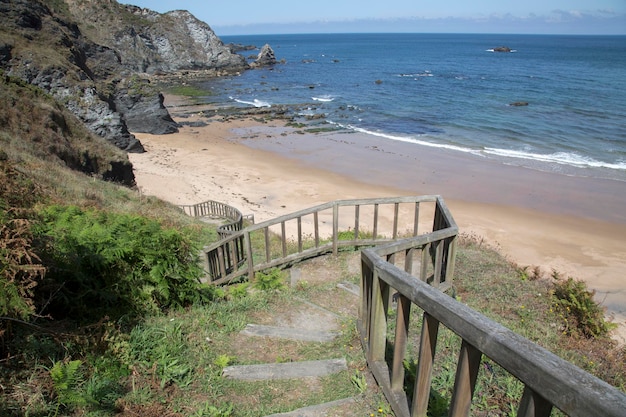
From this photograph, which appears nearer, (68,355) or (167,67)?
(68,355)

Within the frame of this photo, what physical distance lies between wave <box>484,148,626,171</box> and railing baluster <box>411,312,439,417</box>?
26679 millimetres

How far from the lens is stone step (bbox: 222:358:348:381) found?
12.4 ft

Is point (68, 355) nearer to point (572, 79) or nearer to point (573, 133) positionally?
point (573, 133)

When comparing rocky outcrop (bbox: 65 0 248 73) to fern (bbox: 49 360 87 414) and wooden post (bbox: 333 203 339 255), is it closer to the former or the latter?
wooden post (bbox: 333 203 339 255)

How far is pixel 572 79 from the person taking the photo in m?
60.3

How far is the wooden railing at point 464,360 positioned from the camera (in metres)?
1.59

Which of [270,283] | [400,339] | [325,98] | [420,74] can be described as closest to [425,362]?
[400,339]

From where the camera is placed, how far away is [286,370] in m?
3.84

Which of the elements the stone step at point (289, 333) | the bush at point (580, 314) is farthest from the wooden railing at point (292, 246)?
the stone step at point (289, 333)

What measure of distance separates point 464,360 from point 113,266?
3.76 metres

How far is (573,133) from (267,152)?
73.2 ft

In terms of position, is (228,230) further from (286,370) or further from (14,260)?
(14,260)

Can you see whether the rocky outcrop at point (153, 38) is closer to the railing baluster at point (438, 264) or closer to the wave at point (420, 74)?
the wave at point (420, 74)

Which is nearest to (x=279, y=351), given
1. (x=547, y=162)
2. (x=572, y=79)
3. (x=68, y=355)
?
(x=68, y=355)
